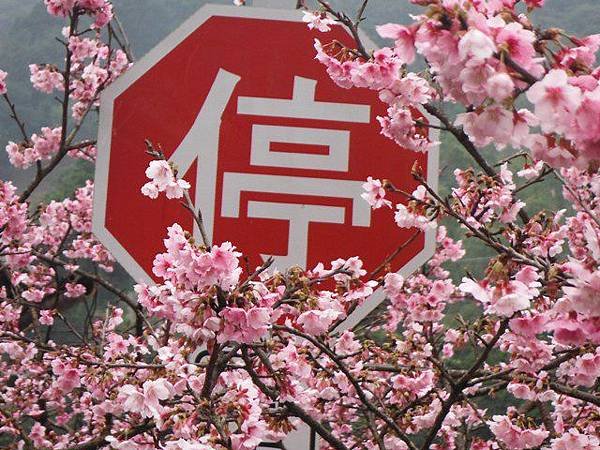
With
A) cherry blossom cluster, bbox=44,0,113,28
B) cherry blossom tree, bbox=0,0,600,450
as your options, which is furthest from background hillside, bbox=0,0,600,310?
cherry blossom tree, bbox=0,0,600,450

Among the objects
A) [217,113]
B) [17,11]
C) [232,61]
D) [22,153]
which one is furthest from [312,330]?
[17,11]

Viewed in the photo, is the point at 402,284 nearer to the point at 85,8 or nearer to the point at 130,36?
the point at 85,8

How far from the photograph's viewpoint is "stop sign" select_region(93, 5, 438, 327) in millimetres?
1629

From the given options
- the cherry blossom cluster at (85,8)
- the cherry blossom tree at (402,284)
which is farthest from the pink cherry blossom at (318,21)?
the cherry blossom cluster at (85,8)

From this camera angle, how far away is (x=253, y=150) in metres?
1.67

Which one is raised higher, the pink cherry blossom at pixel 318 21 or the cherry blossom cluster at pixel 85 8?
the pink cherry blossom at pixel 318 21

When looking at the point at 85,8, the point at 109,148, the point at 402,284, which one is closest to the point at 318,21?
the point at 109,148

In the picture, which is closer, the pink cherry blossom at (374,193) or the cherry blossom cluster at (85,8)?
the pink cherry blossom at (374,193)

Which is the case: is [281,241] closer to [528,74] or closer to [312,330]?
[312,330]

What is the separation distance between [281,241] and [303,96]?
0.40 metres

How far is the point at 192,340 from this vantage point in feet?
4.25

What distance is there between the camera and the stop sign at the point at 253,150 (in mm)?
1629

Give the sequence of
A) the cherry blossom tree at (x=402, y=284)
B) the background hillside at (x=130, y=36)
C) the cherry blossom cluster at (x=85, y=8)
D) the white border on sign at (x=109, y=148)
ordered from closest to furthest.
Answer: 1. the cherry blossom tree at (x=402, y=284)
2. the white border on sign at (x=109, y=148)
3. the cherry blossom cluster at (x=85, y=8)
4. the background hillside at (x=130, y=36)

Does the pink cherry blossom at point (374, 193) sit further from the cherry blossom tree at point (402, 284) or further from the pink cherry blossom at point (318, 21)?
the pink cherry blossom at point (318, 21)
